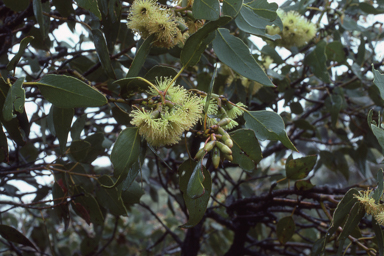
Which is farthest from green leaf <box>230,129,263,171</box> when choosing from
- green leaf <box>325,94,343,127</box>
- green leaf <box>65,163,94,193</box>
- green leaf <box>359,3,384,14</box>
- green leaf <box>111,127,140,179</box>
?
green leaf <box>359,3,384,14</box>

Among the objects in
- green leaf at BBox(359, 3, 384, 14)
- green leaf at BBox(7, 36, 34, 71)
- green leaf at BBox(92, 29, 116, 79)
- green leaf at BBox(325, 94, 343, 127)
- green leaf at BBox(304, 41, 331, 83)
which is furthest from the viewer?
green leaf at BBox(359, 3, 384, 14)

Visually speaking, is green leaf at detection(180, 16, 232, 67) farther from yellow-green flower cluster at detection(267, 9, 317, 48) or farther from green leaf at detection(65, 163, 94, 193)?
yellow-green flower cluster at detection(267, 9, 317, 48)

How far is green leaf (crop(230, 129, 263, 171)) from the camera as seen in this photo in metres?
0.67

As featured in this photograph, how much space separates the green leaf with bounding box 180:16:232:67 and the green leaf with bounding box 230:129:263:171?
7.8 inches

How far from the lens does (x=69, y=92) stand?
23.7 inches

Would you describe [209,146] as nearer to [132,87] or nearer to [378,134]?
[132,87]

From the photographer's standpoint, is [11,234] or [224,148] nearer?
[224,148]

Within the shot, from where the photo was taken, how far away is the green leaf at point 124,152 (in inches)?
22.5

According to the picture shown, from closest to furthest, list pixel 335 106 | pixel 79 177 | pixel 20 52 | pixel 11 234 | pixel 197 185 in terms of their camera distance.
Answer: pixel 197 185 < pixel 20 52 < pixel 11 234 < pixel 79 177 < pixel 335 106

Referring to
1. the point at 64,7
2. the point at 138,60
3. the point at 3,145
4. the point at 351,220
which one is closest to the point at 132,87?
the point at 138,60

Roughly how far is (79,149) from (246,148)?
2.09 feet

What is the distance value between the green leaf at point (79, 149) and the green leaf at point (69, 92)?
0.41m

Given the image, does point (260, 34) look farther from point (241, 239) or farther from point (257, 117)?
point (241, 239)

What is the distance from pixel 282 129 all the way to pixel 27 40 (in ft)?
1.93
